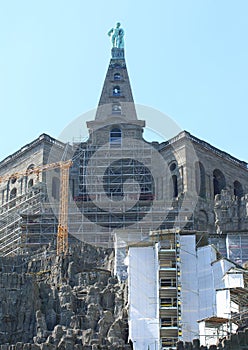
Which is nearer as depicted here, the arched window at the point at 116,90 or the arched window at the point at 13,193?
the arched window at the point at 13,193

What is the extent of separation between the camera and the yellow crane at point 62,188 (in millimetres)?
106613

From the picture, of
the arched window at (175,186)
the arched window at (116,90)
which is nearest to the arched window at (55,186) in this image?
the arched window at (175,186)

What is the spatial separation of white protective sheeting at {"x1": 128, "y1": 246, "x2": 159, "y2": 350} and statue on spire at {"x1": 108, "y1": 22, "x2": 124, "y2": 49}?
5897 centimetres

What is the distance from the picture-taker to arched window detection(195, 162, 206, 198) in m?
114

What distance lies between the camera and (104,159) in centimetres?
11788

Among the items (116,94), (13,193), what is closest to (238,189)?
(116,94)

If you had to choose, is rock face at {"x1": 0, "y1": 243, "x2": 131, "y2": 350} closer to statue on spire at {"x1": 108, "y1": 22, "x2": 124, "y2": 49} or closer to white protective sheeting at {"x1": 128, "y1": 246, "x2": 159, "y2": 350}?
white protective sheeting at {"x1": 128, "y1": 246, "x2": 159, "y2": 350}

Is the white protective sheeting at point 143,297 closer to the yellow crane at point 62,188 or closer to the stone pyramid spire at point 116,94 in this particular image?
the yellow crane at point 62,188

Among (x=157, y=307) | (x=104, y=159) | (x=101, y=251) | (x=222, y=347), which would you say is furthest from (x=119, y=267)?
(x=222, y=347)

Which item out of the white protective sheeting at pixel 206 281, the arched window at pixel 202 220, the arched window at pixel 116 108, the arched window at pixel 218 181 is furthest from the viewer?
the arched window at pixel 116 108

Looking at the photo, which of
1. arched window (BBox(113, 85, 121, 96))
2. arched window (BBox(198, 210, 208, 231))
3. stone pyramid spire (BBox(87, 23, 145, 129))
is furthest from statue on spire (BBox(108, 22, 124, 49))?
arched window (BBox(198, 210, 208, 231))

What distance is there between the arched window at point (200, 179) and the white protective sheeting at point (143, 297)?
29093 mm

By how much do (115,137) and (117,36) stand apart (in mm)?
23831

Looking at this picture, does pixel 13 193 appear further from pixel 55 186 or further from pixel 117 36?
pixel 117 36
